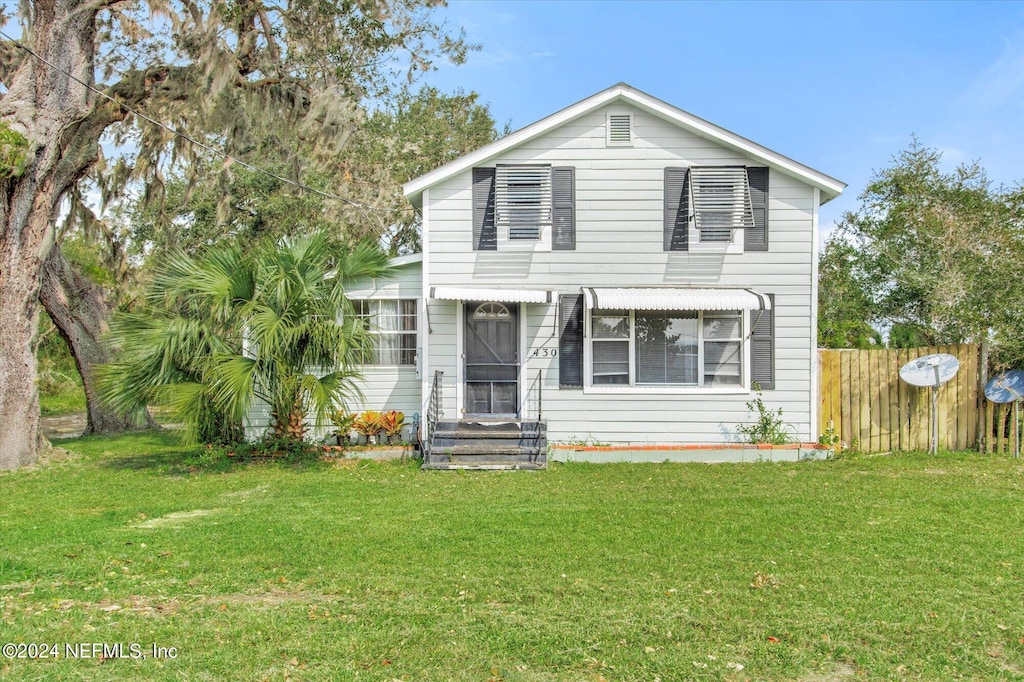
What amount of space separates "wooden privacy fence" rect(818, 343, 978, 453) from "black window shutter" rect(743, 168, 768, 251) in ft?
6.59

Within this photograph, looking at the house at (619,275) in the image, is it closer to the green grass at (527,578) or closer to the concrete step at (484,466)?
the concrete step at (484,466)

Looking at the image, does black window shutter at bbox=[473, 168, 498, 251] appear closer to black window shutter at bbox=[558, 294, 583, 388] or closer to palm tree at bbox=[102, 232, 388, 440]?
black window shutter at bbox=[558, 294, 583, 388]

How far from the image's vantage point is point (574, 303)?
12219 mm

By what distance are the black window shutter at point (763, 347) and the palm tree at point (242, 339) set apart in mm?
6006

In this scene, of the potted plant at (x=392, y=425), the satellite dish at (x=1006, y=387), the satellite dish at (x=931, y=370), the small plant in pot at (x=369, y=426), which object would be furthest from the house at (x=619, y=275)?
the satellite dish at (x=1006, y=387)

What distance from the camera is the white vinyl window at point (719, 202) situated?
1209cm

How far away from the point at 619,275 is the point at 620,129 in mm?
2319

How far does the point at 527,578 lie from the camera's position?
5660 mm

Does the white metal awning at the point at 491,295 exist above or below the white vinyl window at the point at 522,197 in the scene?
below

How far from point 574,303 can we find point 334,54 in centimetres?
776

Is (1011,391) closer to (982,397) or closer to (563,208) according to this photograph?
(982,397)

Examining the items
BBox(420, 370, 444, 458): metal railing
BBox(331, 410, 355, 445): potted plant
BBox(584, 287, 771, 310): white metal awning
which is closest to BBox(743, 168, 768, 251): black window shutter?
BBox(584, 287, 771, 310): white metal awning

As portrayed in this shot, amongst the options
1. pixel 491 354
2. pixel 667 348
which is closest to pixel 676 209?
pixel 667 348

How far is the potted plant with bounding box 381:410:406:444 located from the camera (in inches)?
486
